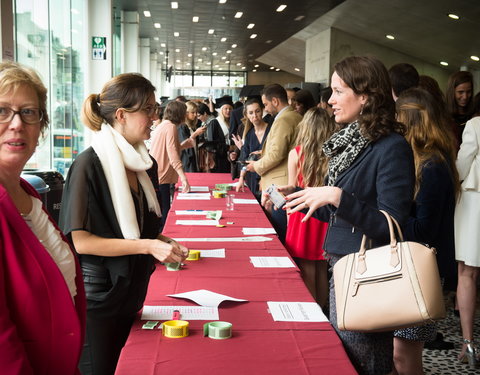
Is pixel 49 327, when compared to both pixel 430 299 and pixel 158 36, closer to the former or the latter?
pixel 430 299

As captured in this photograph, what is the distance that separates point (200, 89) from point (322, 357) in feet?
119

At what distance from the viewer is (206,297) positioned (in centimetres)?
230

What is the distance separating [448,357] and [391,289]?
2.29 meters

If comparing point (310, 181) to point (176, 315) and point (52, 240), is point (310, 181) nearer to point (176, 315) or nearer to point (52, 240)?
point (176, 315)

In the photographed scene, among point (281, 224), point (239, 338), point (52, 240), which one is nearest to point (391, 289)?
point (239, 338)

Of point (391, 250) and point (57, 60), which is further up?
point (57, 60)

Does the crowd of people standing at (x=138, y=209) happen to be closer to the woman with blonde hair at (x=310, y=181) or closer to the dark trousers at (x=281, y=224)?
the woman with blonde hair at (x=310, y=181)

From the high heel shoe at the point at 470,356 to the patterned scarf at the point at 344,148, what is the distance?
6.53ft

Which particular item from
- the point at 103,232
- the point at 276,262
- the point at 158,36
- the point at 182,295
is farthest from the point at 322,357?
the point at 158,36

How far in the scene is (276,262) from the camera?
2.97 m

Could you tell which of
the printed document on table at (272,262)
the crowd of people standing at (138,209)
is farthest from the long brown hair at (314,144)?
the printed document on table at (272,262)

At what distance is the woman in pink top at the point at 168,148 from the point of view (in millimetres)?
5969

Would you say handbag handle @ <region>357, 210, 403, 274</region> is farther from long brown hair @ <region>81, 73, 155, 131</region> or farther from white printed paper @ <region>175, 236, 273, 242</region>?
white printed paper @ <region>175, 236, 273, 242</region>

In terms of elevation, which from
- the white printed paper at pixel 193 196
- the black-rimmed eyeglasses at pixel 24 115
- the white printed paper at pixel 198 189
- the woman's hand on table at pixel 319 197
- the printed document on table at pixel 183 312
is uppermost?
the black-rimmed eyeglasses at pixel 24 115
